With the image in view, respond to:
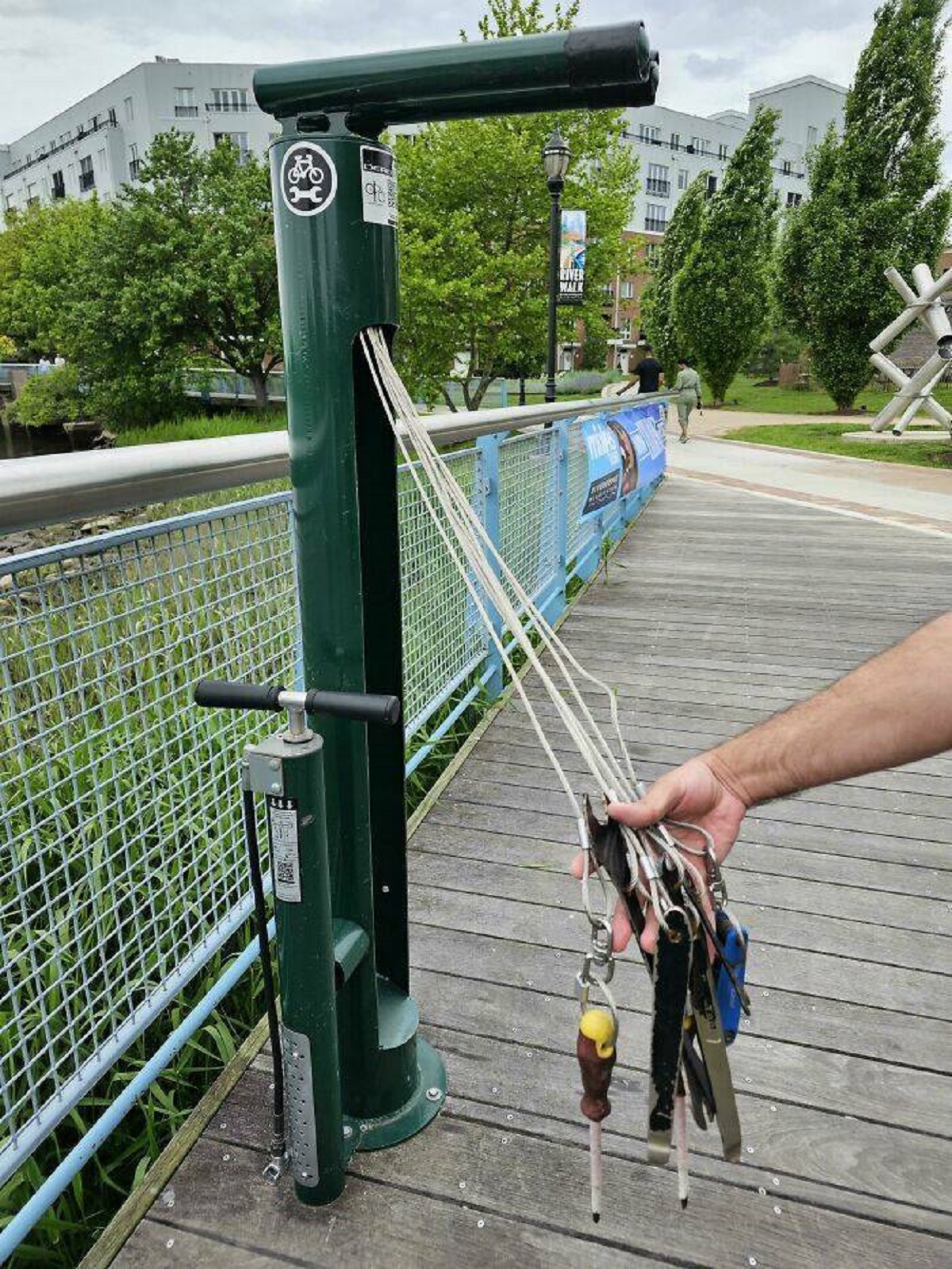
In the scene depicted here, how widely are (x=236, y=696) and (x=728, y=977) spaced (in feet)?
2.39

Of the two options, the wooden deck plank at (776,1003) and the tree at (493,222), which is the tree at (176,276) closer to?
the tree at (493,222)

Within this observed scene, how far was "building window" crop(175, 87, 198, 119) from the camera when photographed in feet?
181

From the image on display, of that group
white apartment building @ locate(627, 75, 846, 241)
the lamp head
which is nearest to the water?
the lamp head

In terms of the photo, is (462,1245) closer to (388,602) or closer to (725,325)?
(388,602)

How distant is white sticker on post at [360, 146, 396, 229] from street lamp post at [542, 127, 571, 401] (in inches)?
385

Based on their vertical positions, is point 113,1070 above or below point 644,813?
below

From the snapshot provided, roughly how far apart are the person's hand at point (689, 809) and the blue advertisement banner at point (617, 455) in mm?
4249

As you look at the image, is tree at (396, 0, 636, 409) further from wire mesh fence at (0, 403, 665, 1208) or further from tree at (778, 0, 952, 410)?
wire mesh fence at (0, 403, 665, 1208)

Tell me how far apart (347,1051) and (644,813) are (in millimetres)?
928

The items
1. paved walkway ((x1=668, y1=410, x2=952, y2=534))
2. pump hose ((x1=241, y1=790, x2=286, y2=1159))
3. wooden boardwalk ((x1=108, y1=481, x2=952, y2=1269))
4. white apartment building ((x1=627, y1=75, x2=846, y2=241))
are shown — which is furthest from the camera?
white apartment building ((x1=627, y1=75, x2=846, y2=241))

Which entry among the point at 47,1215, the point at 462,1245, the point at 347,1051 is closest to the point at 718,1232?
the point at 462,1245

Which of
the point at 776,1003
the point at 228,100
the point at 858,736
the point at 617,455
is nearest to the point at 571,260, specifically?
the point at 617,455

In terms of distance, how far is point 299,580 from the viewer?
1401mm

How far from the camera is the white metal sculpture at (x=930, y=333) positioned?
13.4 m
